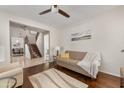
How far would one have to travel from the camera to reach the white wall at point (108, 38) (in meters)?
1.44

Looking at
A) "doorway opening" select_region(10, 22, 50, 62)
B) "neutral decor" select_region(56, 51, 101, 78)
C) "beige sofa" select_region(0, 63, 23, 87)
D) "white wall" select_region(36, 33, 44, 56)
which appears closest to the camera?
"beige sofa" select_region(0, 63, 23, 87)

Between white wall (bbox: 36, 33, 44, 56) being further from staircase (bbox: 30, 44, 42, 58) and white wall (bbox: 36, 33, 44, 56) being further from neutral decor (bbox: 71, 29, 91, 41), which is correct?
neutral decor (bbox: 71, 29, 91, 41)

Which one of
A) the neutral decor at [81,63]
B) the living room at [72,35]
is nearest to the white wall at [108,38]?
the living room at [72,35]

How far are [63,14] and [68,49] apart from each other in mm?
673

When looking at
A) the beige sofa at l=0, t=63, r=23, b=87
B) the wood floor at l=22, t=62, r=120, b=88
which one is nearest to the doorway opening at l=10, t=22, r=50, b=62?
the beige sofa at l=0, t=63, r=23, b=87

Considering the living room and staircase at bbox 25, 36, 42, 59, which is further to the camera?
staircase at bbox 25, 36, 42, 59

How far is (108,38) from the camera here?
152cm

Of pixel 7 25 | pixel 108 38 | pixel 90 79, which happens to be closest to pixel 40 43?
pixel 7 25

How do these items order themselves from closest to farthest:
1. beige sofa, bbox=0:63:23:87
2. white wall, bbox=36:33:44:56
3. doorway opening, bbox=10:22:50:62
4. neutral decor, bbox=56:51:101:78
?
beige sofa, bbox=0:63:23:87 → doorway opening, bbox=10:22:50:62 → white wall, bbox=36:33:44:56 → neutral decor, bbox=56:51:101:78

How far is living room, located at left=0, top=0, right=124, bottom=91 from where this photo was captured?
1426 millimetres

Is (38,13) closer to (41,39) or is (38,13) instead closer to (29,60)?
(41,39)

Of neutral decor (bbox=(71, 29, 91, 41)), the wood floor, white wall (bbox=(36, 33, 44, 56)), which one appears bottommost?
the wood floor

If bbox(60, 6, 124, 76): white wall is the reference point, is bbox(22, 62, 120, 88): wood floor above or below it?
A: below

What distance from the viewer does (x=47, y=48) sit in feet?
5.71
